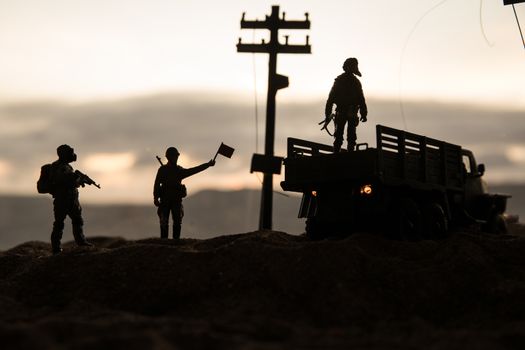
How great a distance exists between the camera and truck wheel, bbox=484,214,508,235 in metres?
14.6

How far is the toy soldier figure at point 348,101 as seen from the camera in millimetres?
12219

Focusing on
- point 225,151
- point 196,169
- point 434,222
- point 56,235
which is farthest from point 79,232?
point 434,222

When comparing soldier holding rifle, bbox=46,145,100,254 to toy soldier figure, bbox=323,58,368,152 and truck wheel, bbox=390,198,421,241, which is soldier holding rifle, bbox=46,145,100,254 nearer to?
toy soldier figure, bbox=323,58,368,152

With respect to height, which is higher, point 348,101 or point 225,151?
point 348,101

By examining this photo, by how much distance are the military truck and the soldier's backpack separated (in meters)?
4.45

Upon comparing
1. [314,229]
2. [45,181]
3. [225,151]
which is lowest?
[314,229]

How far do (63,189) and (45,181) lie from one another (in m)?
0.38

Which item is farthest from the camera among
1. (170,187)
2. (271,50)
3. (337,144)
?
(271,50)

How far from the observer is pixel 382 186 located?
11.1 meters

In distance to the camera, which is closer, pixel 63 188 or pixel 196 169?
pixel 63 188

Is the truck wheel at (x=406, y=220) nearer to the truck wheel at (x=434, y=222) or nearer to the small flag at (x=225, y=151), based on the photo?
the truck wheel at (x=434, y=222)

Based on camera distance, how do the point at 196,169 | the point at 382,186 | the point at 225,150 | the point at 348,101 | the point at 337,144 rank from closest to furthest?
the point at 382,186, the point at 348,101, the point at 337,144, the point at 196,169, the point at 225,150

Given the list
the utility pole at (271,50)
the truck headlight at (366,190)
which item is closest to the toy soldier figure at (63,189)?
the truck headlight at (366,190)

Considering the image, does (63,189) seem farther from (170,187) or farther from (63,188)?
(170,187)
